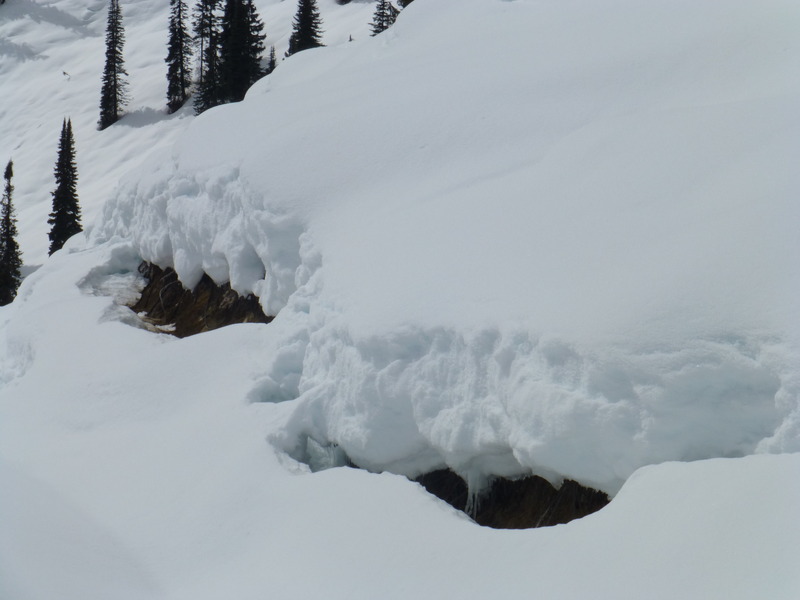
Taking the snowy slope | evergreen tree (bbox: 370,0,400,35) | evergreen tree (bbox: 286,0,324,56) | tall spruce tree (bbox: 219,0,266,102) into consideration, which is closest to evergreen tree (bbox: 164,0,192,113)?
the snowy slope

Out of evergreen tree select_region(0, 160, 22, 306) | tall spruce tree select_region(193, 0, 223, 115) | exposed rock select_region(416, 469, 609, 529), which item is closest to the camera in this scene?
exposed rock select_region(416, 469, 609, 529)

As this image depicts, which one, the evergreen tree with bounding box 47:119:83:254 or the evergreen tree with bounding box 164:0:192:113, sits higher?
the evergreen tree with bounding box 164:0:192:113

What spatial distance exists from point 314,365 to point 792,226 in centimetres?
432

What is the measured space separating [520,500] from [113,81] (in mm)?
45860

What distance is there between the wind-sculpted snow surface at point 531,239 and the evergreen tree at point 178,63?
3369 centimetres

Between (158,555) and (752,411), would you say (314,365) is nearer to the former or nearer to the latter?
(158,555)

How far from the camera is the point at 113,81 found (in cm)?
4488

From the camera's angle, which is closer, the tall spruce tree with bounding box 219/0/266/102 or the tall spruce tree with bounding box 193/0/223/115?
the tall spruce tree with bounding box 219/0/266/102

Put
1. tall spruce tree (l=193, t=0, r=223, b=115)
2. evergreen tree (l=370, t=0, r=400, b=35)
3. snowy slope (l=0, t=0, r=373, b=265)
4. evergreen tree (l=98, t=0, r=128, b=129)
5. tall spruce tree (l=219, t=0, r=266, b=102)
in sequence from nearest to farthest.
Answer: snowy slope (l=0, t=0, r=373, b=265)
tall spruce tree (l=219, t=0, r=266, b=102)
evergreen tree (l=370, t=0, r=400, b=35)
tall spruce tree (l=193, t=0, r=223, b=115)
evergreen tree (l=98, t=0, r=128, b=129)

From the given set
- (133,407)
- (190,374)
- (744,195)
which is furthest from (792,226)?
(133,407)

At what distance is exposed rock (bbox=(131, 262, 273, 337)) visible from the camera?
31.5 feet

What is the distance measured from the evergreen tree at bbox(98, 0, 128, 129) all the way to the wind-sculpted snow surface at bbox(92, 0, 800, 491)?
116 ft

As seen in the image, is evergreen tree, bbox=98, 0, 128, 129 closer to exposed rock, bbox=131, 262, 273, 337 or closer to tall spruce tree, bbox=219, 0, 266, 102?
tall spruce tree, bbox=219, 0, 266, 102

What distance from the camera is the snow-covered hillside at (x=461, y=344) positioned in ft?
15.0
